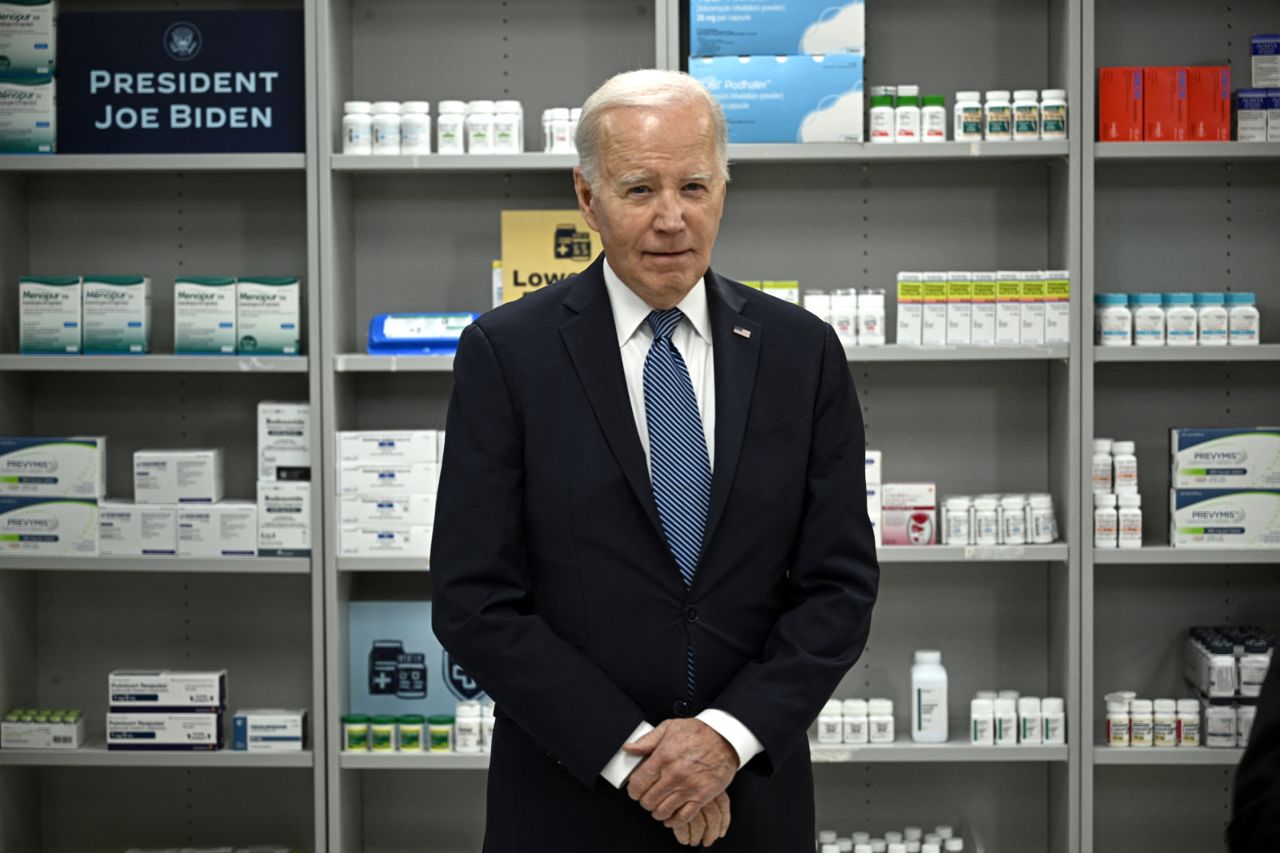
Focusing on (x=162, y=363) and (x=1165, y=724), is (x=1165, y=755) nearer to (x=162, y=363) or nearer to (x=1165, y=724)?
(x=1165, y=724)

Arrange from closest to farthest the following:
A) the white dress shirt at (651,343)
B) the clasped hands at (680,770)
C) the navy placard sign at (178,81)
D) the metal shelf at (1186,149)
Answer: the clasped hands at (680,770), the white dress shirt at (651,343), the metal shelf at (1186,149), the navy placard sign at (178,81)

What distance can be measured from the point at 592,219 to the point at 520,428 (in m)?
0.30

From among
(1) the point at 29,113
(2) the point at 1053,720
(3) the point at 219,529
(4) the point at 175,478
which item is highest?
(1) the point at 29,113

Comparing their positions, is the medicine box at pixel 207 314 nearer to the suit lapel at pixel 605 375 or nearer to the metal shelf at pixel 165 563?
the metal shelf at pixel 165 563

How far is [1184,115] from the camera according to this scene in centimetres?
347

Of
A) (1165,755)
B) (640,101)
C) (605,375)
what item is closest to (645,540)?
(605,375)

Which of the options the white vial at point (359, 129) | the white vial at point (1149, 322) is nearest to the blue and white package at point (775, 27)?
the white vial at point (359, 129)

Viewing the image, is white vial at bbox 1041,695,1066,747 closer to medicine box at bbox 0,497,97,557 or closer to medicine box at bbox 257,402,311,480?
medicine box at bbox 257,402,311,480

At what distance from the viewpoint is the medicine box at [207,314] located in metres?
3.51

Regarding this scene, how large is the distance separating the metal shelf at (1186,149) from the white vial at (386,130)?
1693 mm

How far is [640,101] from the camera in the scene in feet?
5.92

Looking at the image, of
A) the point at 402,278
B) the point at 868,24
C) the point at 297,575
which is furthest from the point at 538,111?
the point at 297,575

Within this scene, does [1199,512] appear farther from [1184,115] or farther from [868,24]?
[868,24]

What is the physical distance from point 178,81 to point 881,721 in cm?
236
